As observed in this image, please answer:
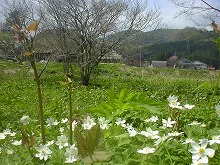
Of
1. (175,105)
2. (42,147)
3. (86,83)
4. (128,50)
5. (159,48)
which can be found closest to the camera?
(42,147)

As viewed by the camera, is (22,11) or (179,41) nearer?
(22,11)

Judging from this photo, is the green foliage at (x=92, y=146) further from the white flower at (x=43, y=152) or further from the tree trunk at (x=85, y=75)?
the tree trunk at (x=85, y=75)

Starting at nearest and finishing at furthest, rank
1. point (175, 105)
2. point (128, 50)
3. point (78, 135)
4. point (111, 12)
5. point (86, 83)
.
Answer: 1. point (78, 135)
2. point (175, 105)
3. point (86, 83)
4. point (111, 12)
5. point (128, 50)

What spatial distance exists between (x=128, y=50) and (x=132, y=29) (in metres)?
2.44

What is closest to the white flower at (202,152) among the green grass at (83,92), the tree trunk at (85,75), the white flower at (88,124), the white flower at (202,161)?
the white flower at (202,161)

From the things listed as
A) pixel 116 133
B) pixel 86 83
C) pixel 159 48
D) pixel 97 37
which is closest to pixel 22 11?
pixel 97 37

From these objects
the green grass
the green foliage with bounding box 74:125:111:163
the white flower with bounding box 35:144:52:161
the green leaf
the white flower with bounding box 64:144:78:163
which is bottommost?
the green grass

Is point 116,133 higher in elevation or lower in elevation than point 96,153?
lower

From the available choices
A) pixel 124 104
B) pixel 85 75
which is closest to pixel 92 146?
pixel 124 104

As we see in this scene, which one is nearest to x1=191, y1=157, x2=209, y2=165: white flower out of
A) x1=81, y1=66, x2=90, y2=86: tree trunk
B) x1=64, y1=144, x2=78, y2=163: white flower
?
x1=64, y1=144, x2=78, y2=163: white flower

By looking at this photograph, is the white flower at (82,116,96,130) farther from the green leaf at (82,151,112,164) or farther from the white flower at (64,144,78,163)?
the green leaf at (82,151,112,164)

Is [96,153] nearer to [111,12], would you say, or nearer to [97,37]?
[97,37]

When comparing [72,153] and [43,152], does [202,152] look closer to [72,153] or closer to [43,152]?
[72,153]

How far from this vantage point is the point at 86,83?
13.0 meters
